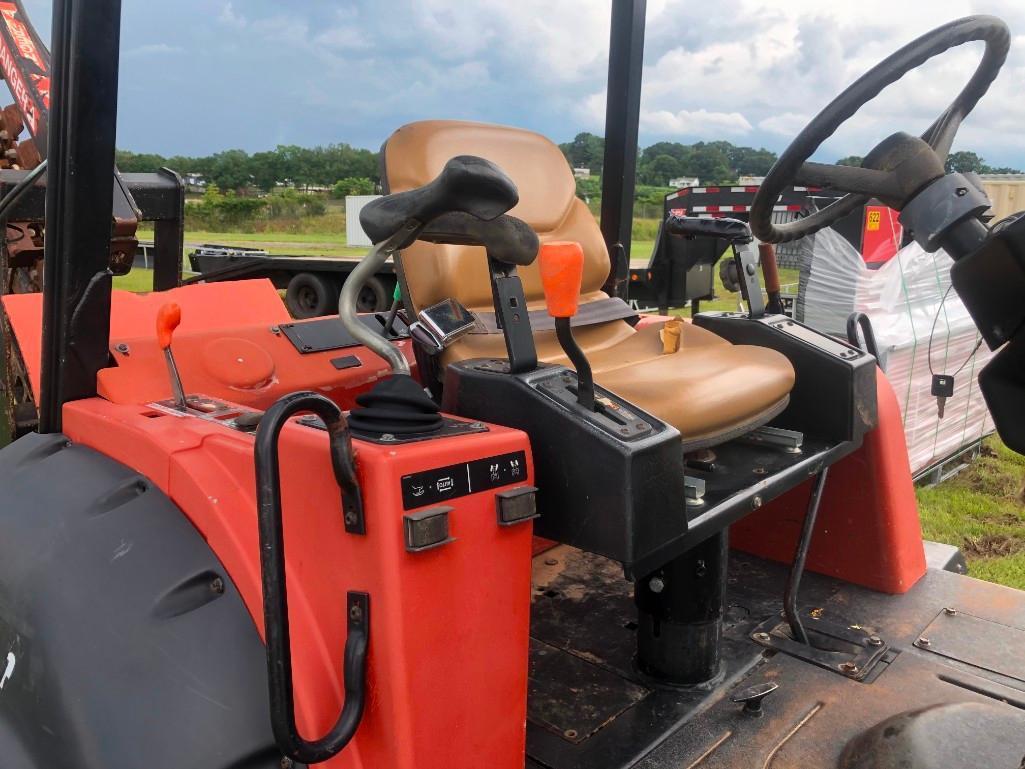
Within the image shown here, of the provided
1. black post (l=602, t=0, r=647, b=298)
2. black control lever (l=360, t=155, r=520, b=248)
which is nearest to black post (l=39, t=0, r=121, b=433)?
black control lever (l=360, t=155, r=520, b=248)

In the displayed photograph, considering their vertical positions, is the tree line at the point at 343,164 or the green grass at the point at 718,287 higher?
the tree line at the point at 343,164

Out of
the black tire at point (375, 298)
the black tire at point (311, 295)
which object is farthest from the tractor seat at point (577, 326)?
the black tire at point (311, 295)

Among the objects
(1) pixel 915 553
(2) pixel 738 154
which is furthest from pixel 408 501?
(2) pixel 738 154

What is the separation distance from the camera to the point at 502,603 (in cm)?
121

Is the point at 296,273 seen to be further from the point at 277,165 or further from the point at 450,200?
the point at 450,200

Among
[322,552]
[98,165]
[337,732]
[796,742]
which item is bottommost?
→ [796,742]

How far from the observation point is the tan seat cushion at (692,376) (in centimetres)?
160

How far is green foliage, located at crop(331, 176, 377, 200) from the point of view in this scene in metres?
2.26

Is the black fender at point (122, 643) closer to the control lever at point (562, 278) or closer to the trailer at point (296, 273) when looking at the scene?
the control lever at point (562, 278)

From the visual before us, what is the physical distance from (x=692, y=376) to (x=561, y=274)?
618 mm

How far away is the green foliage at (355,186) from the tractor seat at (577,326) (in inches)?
9.3

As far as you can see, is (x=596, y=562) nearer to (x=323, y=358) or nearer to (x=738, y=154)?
(x=323, y=358)

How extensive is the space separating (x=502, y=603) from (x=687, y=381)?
0.65 m

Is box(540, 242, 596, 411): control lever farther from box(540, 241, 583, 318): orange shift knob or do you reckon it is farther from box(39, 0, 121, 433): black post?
box(39, 0, 121, 433): black post
